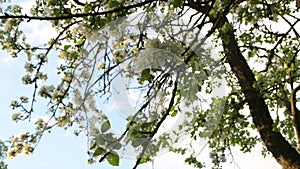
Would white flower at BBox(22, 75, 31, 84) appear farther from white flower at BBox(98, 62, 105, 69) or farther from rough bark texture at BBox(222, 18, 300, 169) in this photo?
rough bark texture at BBox(222, 18, 300, 169)

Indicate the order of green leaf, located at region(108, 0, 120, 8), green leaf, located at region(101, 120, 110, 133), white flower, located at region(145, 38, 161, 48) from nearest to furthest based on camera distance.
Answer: green leaf, located at region(101, 120, 110, 133), white flower, located at region(145, 38, 161, 48), green leaf, located at region(108, 0, 120, 8)

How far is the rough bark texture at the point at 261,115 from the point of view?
4348mm

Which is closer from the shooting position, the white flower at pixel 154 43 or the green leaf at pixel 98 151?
the green leaf at pixel 98 151

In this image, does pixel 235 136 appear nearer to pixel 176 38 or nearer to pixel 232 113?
pixel 232 113

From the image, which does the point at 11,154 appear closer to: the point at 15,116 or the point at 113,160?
the point at 15,116

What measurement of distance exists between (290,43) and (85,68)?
3.31 metres

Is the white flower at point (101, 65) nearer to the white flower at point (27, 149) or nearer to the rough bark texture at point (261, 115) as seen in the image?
the white flower at point (27, 149)

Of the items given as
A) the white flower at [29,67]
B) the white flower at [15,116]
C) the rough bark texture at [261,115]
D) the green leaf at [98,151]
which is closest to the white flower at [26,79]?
the white flower at [29,67]

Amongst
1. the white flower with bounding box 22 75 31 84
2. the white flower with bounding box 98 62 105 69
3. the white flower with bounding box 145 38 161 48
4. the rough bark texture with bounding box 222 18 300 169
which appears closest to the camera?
the white flower with bounding box 145 38 161 48

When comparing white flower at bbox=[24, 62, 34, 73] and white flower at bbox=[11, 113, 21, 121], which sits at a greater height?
white flower at bbox=[24, 62, 34, 73]

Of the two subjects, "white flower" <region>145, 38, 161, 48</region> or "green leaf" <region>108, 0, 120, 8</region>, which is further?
"green leaf" <region>108, 0, 120, 8</region>

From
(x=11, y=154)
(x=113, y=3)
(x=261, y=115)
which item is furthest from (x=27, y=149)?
(x=261, y=115)

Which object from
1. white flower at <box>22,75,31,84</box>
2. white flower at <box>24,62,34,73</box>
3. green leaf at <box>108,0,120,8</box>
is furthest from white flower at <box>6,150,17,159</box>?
green leaf at <box>108,0,120,8</box>

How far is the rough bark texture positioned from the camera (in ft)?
14.3
